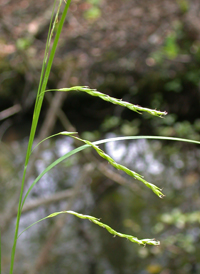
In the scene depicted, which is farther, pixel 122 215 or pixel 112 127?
pixel 112 127

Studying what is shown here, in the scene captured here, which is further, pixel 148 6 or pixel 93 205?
→ pixel 148 6

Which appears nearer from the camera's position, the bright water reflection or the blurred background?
the bright water reflection

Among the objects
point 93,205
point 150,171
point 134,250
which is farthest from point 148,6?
point 134,250

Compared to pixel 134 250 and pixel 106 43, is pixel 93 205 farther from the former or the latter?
pixel 106 43

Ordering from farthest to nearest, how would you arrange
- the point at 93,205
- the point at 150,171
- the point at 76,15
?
the point at 76,15, the point at 150,171, the point at 93,205

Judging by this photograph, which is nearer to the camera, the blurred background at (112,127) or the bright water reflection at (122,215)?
the bright water reflection at (122,215)

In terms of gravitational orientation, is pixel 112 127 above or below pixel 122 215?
above

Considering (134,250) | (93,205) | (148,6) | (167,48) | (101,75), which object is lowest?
(134,250)

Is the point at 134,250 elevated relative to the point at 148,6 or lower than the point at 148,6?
lower
